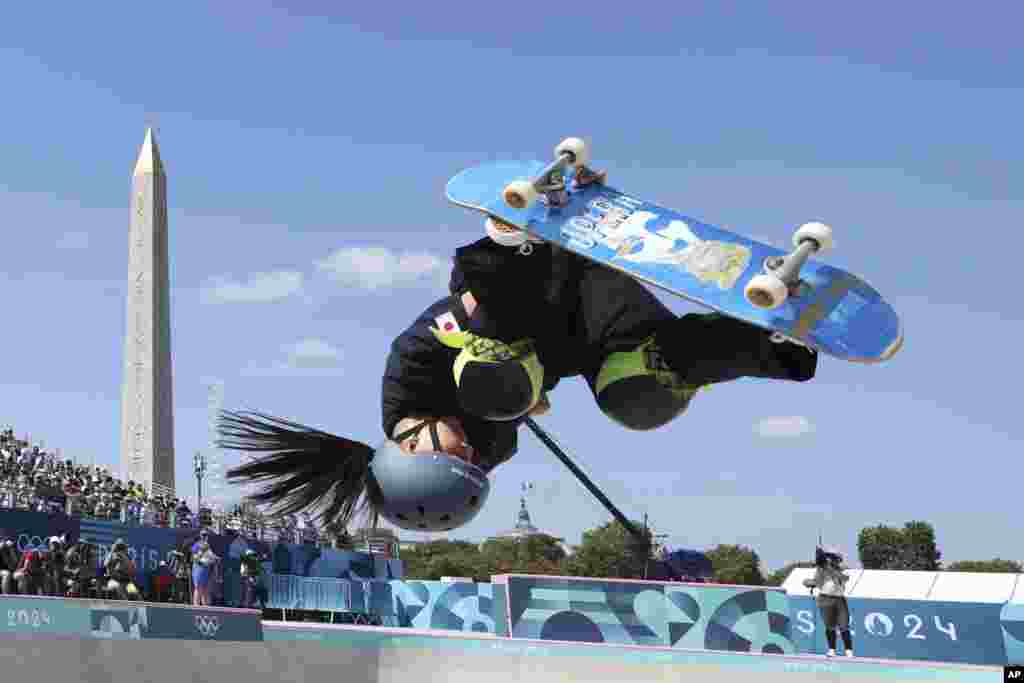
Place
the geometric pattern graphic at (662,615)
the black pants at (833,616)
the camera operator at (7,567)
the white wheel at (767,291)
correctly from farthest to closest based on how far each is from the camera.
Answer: the camera operator at (7,567) → the black pants at (833,616) → the geometric pattern graphic at (662,615) → the white wheel at (767,291)

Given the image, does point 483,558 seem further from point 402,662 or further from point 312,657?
point 402,662

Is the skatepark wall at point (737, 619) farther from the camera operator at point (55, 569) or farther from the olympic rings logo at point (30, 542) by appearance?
the olympic rings logo at point (30, 542)

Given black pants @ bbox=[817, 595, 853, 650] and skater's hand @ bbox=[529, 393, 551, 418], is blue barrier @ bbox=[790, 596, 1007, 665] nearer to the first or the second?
black pants @ bbox=[817, 595, 853, 650]

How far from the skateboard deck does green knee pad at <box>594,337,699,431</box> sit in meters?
1.03

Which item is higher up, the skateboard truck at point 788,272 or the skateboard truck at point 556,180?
the skateboard truck at point 556,180

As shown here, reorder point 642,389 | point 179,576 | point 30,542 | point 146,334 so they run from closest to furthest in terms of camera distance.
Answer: point 642,389
point 30,542
point 179,576
point 146,334

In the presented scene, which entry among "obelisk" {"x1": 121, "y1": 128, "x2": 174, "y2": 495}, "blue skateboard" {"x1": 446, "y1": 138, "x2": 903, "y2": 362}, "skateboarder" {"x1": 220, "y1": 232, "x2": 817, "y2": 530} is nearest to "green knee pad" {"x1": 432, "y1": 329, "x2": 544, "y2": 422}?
"skateboarder" {"x1": 220, "y1": 232, "x2": 817, "y2": 530}

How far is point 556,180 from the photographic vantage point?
864cm

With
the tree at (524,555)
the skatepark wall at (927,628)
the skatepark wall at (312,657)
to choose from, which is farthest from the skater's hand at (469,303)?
the tree at (524,555)

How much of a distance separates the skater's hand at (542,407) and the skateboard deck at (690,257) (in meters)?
1.77

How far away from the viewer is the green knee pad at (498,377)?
29.5 ft

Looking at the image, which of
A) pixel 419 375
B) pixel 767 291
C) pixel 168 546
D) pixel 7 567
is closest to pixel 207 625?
pixel 419 375

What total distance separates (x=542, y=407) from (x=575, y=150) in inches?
87.5

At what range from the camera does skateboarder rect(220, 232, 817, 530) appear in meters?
8.90
